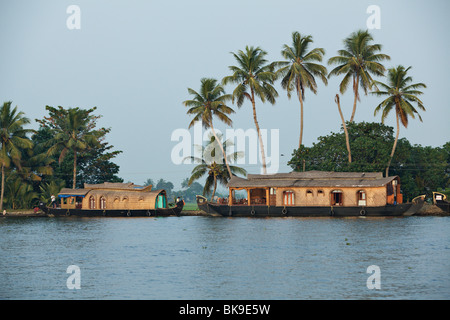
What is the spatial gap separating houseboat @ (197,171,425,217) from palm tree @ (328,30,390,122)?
11450mm

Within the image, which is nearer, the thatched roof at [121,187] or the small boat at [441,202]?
the small boat at [441,202]

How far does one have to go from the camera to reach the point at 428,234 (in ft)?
116

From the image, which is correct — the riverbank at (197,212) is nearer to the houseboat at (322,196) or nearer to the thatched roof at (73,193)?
the houseboat at (322,196)

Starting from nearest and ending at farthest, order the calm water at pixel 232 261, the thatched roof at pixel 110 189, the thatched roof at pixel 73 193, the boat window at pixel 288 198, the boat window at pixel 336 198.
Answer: the calm water at pixel 232 261 → the boat window at pixel 336 198 → the boat window at pixel 288 198 → the thatched roof at pixel 110 189 → the thatched roof at pixel 73 193

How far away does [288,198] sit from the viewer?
5144 centimetres

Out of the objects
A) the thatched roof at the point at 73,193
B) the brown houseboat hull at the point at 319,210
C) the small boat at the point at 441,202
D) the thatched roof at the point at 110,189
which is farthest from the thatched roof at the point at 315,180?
the thatched roof at the point at 73,193

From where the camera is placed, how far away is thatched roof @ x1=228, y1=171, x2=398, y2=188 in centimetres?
4900

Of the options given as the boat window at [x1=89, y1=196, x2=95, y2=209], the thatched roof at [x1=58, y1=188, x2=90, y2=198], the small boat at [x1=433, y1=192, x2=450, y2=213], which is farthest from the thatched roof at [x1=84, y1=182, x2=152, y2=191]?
the small boat at [x1=433, y1=192, x2=450, y2=213]

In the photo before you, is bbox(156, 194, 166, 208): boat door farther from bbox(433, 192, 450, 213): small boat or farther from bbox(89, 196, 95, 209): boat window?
bbox(433, 192, 450, 213): small boat

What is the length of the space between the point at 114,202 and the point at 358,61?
2558 centimetres

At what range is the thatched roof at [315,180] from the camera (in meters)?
49.0

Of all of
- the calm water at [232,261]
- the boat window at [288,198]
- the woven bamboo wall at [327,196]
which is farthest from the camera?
the boat window at [288,198]
